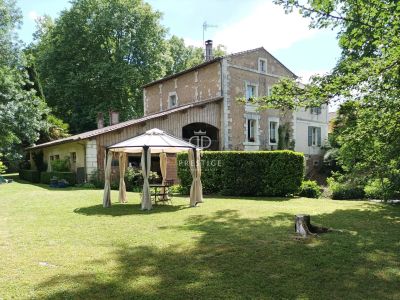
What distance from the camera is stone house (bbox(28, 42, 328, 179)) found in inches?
834

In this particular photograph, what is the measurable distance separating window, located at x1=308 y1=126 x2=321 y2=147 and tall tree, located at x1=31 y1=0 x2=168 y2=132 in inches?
644

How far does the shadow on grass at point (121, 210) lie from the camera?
33.8 feet

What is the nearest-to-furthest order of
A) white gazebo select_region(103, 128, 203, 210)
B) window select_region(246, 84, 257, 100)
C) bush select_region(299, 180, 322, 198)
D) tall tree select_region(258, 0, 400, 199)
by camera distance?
tall tree select_region(258, 0, 400, 199)
white gazebo select_region(103, 128, 203, 210)
bush select_region(299, 180, 322, 198)
window select_region(246, 84, 257, 100)

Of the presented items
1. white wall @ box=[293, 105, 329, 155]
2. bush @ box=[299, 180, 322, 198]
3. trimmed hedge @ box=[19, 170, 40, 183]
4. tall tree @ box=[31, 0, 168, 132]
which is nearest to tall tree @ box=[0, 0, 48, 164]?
trimmed hedge @ box=[19, 170, 40, 183]

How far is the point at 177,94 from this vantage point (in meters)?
27.5

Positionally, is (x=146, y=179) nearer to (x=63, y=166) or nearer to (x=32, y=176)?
(x=63, y=166)

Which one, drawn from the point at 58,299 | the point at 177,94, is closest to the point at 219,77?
the point at 177,94

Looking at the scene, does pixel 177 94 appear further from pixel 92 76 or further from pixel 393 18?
Result: pixel 393 18

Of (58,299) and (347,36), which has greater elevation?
(347,36)

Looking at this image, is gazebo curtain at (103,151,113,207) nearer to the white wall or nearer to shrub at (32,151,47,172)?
shrub at (32,151,47,172)

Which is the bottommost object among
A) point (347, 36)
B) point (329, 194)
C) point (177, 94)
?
point (329, 194)

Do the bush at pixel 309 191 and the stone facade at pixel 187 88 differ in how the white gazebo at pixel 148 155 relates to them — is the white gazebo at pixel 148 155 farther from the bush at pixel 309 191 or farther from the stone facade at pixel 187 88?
the stone facade at pixel 187 88

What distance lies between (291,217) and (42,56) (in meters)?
35.3

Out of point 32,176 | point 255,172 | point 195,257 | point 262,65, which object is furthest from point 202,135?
point 195,257
